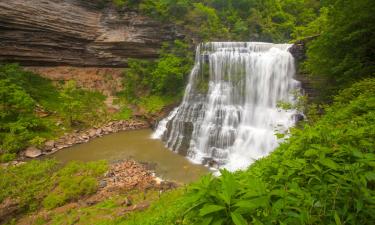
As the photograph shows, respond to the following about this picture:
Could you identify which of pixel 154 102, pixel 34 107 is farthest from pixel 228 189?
pixel 154 102

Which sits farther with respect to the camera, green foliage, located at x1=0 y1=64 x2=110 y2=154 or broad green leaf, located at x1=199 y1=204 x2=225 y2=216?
green foliage, located at x1=0 y1=64 x2=110 y2=154

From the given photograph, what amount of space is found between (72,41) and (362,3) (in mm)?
20469

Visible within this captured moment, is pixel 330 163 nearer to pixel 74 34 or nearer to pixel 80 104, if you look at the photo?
pixel 80 104

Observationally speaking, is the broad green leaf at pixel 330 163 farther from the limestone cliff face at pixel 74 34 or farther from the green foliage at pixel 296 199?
the limestone cliff face at pixel 74 34

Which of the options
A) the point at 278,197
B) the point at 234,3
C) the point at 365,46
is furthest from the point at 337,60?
the point at 234,3

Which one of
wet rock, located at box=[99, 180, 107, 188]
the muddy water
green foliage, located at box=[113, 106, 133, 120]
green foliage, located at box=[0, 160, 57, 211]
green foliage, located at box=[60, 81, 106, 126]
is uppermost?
green foliage, located at box=[60, 81, 106, 126]

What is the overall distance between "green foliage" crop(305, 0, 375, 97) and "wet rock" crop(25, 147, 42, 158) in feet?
49.0

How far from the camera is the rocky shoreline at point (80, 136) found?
1286 cm

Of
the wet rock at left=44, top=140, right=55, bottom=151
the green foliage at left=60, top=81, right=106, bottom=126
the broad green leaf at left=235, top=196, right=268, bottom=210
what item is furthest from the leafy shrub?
the broad green leaf at left=235, top=196, right=268, bottom=210

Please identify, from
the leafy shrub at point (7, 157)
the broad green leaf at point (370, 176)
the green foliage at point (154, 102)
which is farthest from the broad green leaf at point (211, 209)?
the green foliage at point (154, 102)

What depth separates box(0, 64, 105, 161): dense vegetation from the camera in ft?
43.4

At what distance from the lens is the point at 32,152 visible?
12672 millimetres

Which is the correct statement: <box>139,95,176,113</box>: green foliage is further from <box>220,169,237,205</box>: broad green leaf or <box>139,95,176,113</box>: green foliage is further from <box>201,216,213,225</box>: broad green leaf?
<box>201,216,213,225</box>: broad green leaf

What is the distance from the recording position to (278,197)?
5.38 ft
